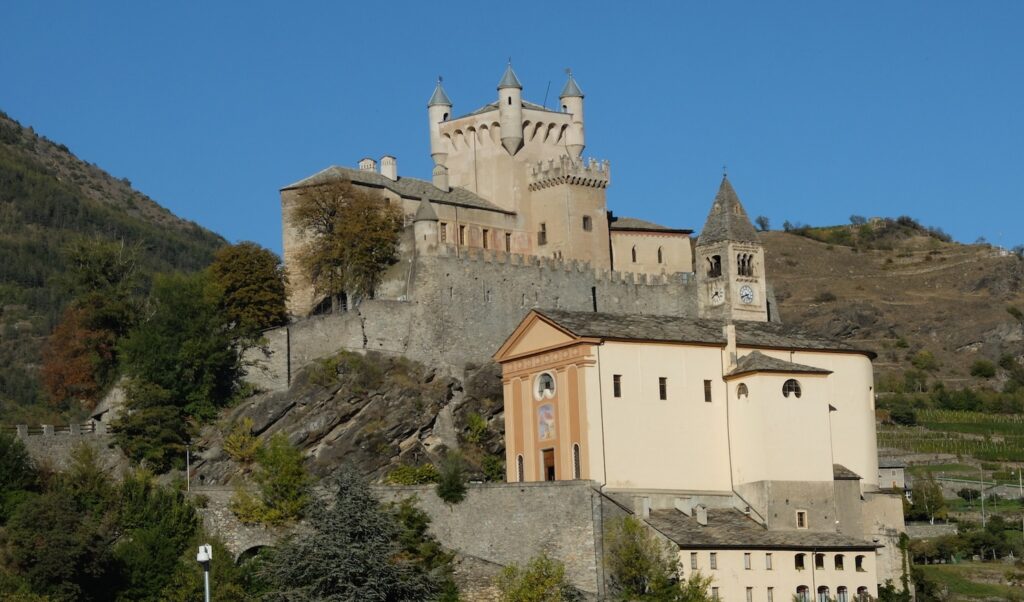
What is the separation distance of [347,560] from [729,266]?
94.1 feet

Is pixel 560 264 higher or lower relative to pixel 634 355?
higher

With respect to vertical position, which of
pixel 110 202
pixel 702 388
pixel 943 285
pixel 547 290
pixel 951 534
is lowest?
pixel 951 534

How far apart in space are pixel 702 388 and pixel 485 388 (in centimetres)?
1019

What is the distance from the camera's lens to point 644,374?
61.5 m

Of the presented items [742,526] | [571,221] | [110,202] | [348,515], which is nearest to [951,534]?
[571,221]

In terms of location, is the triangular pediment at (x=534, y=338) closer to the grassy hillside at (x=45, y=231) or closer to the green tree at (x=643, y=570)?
the green tree at (x=643, y=570)

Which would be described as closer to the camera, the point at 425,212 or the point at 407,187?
the point at 425,212

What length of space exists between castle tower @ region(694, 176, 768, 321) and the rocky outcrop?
11.1 metres

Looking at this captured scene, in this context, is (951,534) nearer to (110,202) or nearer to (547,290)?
(547,290)

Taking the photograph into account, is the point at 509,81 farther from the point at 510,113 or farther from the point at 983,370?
the point at 983,370

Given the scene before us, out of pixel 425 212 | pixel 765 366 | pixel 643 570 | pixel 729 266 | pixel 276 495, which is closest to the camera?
pixel 643 570

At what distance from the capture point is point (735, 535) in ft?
190

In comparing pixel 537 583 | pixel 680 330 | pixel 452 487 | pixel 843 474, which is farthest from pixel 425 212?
pixel 537 583

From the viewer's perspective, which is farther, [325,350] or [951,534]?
[951,534]
